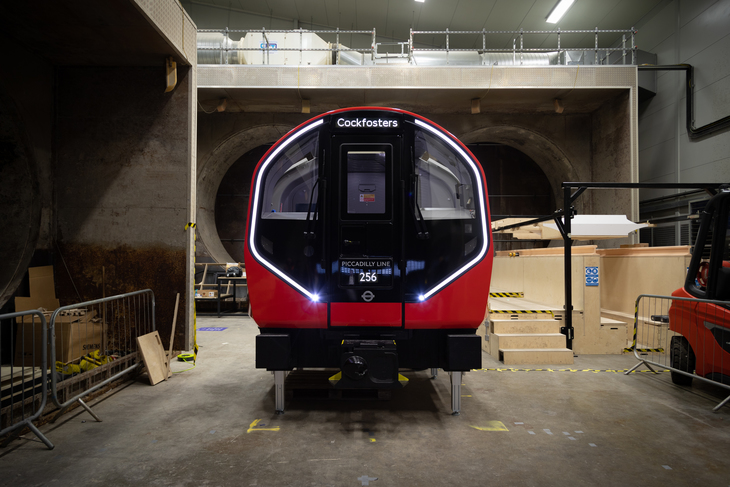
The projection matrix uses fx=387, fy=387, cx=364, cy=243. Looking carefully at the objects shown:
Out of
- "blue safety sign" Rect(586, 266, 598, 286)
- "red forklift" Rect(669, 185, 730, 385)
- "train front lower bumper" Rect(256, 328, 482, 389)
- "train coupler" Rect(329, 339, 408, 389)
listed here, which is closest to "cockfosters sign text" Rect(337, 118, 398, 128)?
"train front lower bumper" Rect(256, 328, 482, 389)

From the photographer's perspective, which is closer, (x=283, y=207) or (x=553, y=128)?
(x=283, y=207)

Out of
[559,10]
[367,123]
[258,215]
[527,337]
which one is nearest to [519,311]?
[527,337]

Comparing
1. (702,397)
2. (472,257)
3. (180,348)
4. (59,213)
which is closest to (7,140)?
(59,213)

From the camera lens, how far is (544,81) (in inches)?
404

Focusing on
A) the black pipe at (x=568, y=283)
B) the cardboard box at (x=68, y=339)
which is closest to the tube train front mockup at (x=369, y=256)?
the cardboard box at (x=68, y=339)

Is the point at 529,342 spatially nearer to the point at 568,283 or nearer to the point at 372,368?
the point at 568,283

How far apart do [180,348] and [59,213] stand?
2.79 meters

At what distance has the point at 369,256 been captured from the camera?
352 centimetres

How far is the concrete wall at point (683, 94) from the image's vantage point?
32.2ft

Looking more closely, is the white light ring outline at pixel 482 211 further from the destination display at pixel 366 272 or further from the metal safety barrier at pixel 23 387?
the metal safety barrier at pixel 23 387

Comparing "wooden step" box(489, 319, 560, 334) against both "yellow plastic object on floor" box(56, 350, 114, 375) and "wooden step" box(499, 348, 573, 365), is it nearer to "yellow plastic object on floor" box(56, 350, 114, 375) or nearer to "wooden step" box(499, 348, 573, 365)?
"wooden step" box(499, 348, 573, 365)

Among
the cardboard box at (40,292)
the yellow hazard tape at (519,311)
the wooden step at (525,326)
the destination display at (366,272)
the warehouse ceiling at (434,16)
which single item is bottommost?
the wooden step at (525,326)

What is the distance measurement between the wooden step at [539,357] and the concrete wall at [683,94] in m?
7.68

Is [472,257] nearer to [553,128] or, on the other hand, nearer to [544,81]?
[544,81]
